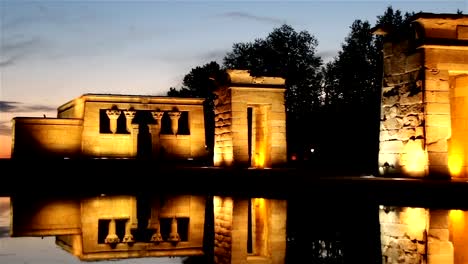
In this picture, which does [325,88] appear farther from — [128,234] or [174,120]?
[128,234]

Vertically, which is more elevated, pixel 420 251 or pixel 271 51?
pixel 271 51

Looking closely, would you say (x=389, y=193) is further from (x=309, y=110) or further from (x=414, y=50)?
(x=309, y=110)

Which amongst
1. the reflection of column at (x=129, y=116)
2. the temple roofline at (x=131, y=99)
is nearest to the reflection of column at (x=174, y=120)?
the temple roofline at (x=131, y=99)

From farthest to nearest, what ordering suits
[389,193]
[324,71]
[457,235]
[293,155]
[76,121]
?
[324,71] < [293,155] < [76,121] < [389,193] < [457,235]

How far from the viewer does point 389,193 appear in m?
15.5

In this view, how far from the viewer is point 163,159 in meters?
36.9

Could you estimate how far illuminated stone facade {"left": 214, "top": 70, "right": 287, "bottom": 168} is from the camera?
96.3 feet

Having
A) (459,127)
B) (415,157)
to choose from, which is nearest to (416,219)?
(415,157)

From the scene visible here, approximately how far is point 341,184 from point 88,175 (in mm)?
9625

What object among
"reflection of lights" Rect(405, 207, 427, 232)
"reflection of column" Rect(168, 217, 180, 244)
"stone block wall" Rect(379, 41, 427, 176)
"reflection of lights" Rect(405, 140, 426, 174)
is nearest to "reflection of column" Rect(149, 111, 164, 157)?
"stone block wall" Rect(379, 41, 427, 176)

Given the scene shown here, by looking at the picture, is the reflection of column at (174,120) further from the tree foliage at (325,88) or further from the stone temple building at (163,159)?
the tree foliage at (325,88)

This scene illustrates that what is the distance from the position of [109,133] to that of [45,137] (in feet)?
12.1

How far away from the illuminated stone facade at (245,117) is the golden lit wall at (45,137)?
Result: 9853mm

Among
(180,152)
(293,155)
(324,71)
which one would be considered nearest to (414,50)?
(180,152)
